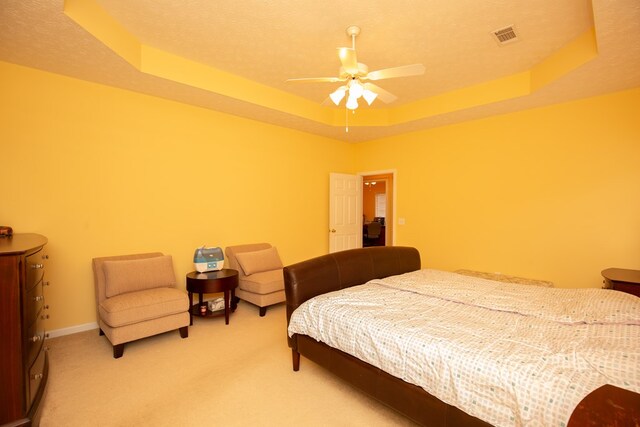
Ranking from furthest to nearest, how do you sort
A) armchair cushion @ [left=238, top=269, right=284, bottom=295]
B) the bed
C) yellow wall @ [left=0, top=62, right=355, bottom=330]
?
1. armchair cushion @ [left=238, top=269, right=284, bottom=295]
2. yellow wall @ [left=0, top=62, right=355, bottom=330]
3. the bed

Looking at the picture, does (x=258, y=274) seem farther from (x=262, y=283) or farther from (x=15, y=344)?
(x=15, y=344)

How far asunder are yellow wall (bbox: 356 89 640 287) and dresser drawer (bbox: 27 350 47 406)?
4.99m

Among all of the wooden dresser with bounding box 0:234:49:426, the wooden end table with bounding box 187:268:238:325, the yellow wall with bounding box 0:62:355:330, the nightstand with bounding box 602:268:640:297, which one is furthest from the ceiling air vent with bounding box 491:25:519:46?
the wooden dresser with bounding box 0:234:49:426

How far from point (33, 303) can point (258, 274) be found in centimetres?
240

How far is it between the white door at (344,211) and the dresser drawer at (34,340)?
A: 4.30m

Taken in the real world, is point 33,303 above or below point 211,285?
above

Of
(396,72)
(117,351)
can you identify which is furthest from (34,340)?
(396,72)

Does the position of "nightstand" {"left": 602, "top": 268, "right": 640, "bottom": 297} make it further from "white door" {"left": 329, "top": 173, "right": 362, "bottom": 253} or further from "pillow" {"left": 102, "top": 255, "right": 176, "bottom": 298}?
"pillow" {"left": 102, "top": 255, "right": 176, "bottom": 298}

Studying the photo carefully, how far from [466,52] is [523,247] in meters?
2.74

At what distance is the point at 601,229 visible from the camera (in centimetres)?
359

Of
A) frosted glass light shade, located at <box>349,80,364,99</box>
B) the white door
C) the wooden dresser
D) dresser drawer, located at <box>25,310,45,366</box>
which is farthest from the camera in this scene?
the white door

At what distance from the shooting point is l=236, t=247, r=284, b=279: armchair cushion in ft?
13.8

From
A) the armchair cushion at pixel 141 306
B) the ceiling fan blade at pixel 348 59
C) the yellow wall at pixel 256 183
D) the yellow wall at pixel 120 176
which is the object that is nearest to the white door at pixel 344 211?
the yellow wall at pixel 256 183

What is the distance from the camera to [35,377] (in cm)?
200
